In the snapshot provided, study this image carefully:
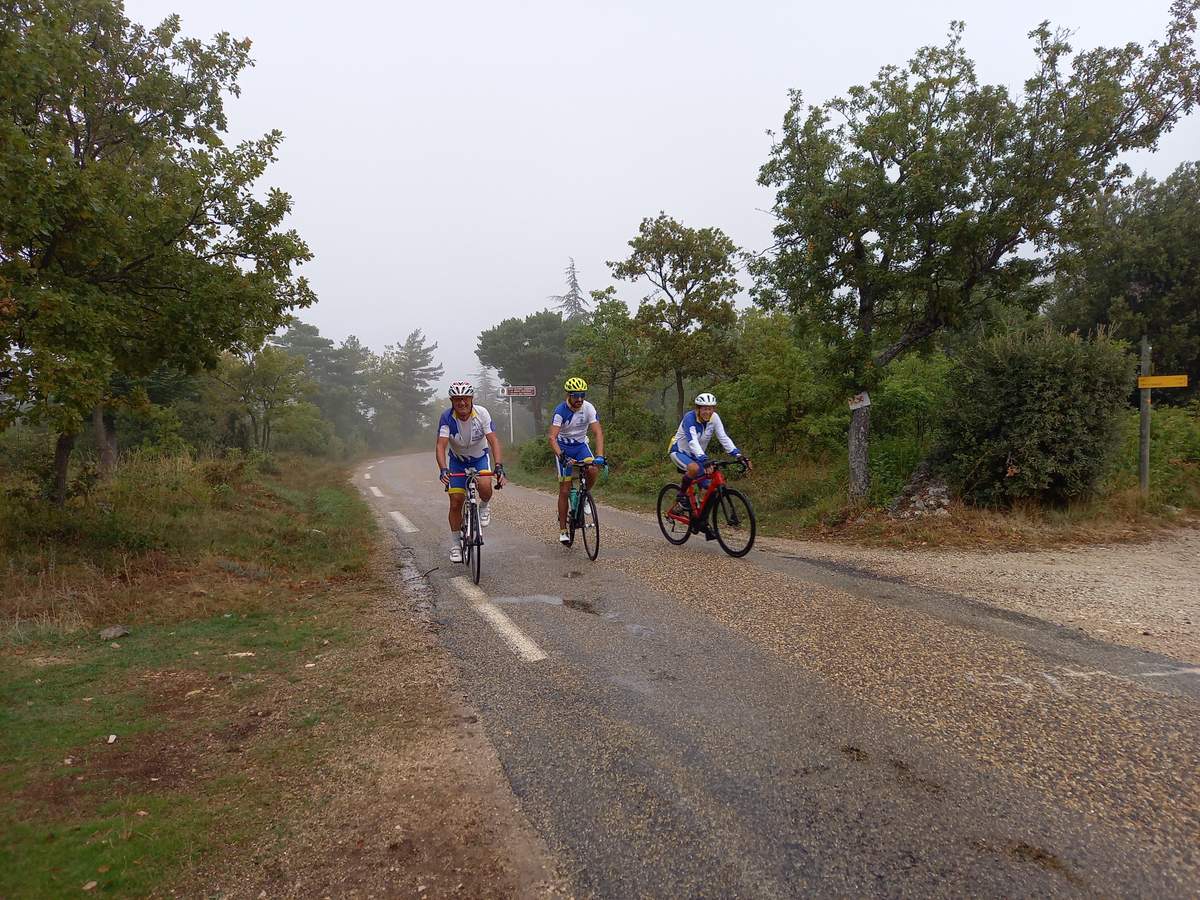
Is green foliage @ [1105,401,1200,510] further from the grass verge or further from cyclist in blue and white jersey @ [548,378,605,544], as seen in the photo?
the grass verge

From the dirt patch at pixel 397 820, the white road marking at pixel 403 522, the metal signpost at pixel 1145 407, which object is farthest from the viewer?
the white road marking at pixel 403 522

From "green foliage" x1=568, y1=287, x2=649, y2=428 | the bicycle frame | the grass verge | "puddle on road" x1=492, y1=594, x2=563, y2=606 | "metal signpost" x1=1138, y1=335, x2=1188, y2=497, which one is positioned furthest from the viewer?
"green foliage" x1=568, y1=287, x2=649, y2=428

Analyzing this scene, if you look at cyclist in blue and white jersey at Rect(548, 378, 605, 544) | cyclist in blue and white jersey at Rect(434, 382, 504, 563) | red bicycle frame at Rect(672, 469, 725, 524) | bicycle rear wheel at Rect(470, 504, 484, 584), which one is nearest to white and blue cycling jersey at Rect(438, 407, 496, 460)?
cyclist in blue and white jersey at Rect(434, 382, 504, 563)

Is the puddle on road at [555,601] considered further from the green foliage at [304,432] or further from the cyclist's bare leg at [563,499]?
the green foliage at [304,432]

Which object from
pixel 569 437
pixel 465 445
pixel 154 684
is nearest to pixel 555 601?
pixel 465 445

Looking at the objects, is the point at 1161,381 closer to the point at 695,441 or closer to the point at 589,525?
the point at 695,441

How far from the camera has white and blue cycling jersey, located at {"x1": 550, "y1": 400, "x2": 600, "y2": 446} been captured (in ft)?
25.7

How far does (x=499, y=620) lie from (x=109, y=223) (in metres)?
5.78

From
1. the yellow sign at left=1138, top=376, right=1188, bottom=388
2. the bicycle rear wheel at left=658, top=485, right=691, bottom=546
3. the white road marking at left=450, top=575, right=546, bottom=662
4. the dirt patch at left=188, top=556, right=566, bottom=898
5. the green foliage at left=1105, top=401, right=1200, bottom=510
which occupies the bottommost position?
the dirt patch at left=188, top=556, right=566, bottom=898

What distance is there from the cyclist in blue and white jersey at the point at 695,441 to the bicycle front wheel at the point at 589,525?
125 cm

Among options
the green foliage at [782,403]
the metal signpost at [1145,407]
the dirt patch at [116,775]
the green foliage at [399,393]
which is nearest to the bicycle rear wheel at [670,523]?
the dirt patch at [116,775]

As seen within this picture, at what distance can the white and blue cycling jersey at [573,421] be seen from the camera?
25.7 feet

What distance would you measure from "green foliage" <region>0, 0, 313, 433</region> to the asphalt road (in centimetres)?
453

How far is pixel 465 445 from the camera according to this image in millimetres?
6992
